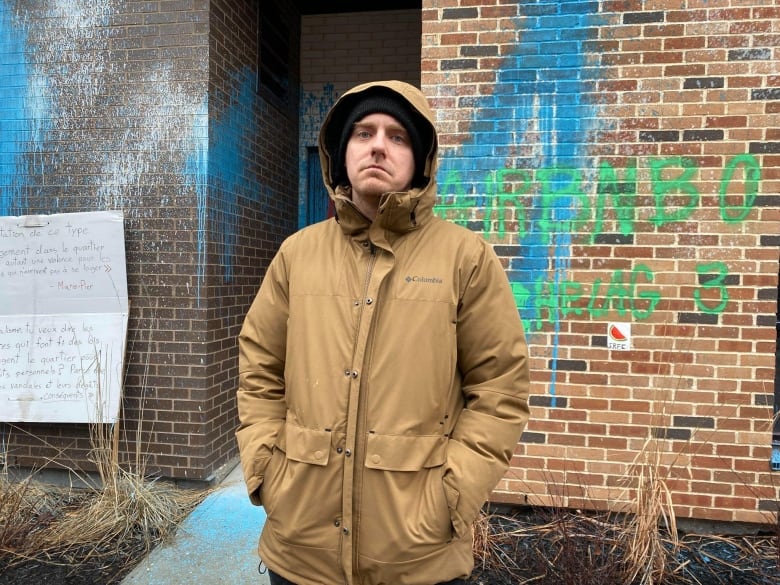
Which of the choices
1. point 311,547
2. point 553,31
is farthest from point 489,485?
point 553,31

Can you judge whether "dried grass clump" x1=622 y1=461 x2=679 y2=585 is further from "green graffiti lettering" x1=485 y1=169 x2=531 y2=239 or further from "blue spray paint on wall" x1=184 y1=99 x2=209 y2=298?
"blue spray paint on wall" x1=184 y1=99 x2=209 y2=298

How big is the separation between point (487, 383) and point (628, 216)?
7.25 ft

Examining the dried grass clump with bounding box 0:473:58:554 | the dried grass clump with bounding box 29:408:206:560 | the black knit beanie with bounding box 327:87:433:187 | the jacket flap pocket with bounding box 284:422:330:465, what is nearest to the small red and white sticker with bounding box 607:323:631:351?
the black knit beanie with bounding box 327:87:433:187

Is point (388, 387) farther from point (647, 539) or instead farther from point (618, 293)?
point (618, 293)

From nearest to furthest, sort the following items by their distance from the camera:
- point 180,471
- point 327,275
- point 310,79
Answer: point 327,275 < point 180,471 < point 310,79

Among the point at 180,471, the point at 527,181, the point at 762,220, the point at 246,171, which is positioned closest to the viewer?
the point at 762,220

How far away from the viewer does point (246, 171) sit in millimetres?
4523

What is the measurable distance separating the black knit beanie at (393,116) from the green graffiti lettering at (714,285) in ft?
7.60

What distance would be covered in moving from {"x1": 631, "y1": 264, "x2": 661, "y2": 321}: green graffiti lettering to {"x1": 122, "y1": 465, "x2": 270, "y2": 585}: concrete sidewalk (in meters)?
2.64

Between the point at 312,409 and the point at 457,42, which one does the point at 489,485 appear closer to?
the point at 312,409

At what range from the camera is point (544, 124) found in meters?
3.43

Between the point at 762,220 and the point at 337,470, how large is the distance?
9.90 ft

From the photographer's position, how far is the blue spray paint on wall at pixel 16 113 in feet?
13.2

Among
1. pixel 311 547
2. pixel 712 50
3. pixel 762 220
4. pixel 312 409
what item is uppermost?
pixel 712 50
